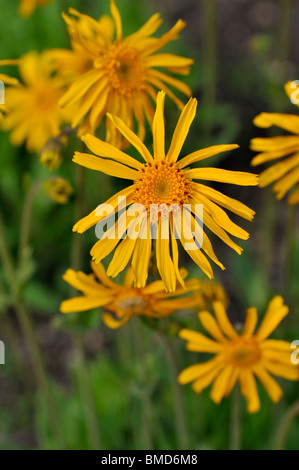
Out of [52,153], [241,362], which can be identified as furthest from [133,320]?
[52,153]

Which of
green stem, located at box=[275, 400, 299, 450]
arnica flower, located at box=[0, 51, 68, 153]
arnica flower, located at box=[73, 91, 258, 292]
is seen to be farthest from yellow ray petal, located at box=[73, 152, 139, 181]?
arnica flower, located at box=[0, 51, 68, 153]

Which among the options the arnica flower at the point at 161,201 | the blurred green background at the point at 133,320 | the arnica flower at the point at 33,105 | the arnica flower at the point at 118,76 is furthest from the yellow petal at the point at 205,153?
the arnica flower at the point at 33,105

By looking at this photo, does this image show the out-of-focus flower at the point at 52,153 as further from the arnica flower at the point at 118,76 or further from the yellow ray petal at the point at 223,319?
the yellow ray petal at the point at 223,319

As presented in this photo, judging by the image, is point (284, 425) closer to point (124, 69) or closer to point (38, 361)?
point (38, 361)

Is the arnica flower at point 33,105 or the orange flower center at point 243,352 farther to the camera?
the arnica flower at point 33,105

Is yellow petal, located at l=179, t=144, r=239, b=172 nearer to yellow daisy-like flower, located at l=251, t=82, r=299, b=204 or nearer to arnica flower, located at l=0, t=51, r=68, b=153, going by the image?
yellow daisy-like flower, located at l=251, t=82, r=299, b=204

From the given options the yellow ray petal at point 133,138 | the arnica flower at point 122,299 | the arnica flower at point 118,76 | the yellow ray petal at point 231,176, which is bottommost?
the arnica flower at point 122,299
